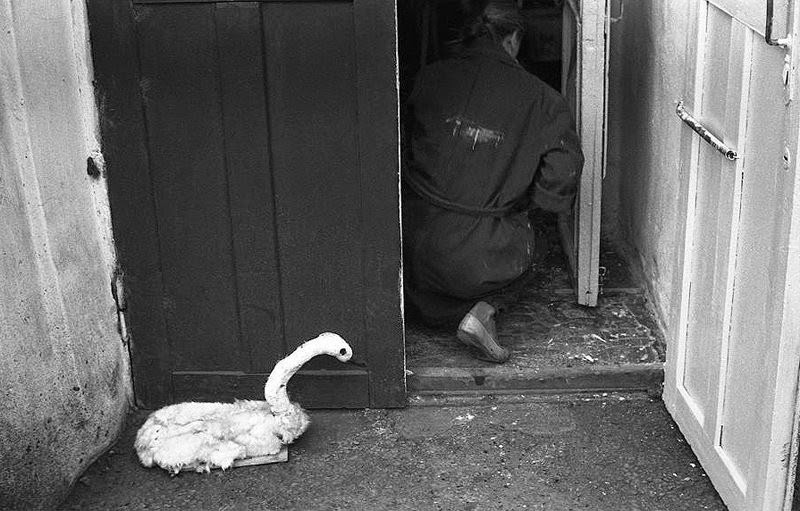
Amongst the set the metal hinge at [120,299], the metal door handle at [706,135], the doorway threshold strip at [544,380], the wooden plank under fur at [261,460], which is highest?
the metal door handle at [706,135]

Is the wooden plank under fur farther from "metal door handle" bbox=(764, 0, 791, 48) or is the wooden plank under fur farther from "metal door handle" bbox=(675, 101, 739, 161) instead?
"metal door handle" bbox=(764, 0, 791, 48)

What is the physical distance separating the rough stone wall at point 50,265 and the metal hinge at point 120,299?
0.03 m

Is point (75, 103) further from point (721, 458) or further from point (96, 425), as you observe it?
point (721, 458)

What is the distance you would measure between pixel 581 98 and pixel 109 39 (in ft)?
6.33

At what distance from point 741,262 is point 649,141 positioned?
5.75ft

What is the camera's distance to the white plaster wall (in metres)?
4.34

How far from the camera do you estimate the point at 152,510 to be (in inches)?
144

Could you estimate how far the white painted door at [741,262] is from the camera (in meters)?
2.88

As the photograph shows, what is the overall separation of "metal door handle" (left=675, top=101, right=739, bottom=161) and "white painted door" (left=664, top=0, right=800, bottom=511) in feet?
0.08

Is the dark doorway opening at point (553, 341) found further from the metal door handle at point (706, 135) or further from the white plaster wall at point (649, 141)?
the metal door handle at point (706, 135)

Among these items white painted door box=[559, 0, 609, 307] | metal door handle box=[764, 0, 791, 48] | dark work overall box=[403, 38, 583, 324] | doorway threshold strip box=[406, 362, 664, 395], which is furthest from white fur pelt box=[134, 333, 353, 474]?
metal door handle box=[764, 0, 791, 48]

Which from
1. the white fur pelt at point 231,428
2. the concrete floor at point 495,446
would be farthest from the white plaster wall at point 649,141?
the white fur pelt at point 231,428

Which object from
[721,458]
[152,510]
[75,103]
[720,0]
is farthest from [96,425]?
[720,0]

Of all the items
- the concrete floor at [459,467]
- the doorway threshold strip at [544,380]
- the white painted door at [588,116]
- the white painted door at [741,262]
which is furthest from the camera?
the white painted door at [588,116]
